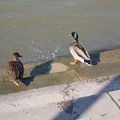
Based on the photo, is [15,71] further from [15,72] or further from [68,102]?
[68,102]

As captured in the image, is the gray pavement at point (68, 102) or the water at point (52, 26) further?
the water at point (52, 26)

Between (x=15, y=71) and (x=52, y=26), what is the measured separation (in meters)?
4.60

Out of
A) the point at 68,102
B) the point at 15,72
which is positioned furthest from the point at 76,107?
the point at 15,72

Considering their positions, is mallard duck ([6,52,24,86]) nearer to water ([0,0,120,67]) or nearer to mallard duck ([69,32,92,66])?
mallard duck ([69,32,92,66])

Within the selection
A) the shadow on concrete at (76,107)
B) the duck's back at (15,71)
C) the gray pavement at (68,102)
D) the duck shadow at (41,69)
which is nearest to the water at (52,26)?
the duck shadow at (41,69)

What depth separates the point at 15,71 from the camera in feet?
21.2

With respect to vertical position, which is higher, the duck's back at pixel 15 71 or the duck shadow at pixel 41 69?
the duck's back at pixel 15 71

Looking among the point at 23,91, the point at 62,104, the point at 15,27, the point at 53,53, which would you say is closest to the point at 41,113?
the point at 62,104

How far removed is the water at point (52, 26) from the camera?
9766 mm

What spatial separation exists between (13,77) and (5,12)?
5.77 m

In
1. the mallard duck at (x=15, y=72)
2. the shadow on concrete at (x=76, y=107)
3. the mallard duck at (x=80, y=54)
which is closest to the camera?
the shadow on concrete at (x=76, y=107)

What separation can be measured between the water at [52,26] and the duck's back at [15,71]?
8.11ft

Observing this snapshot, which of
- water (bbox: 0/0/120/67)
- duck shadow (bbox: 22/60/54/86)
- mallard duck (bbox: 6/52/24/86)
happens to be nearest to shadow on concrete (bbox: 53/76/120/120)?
mallard duck (bbox: 6/52/24/86)

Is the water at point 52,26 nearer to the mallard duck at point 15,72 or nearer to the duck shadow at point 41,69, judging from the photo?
the duck shadow at point 41,69
